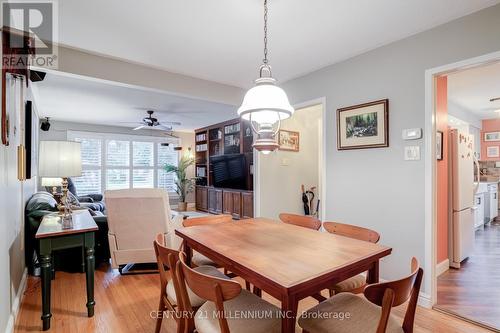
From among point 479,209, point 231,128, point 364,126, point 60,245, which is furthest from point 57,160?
point 479,209

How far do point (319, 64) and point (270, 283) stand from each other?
281 centimetres

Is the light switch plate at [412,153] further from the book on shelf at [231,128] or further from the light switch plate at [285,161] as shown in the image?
the book on shelf at [231,128]

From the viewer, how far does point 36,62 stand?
2.76 m

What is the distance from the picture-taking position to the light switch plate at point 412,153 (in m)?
2.43

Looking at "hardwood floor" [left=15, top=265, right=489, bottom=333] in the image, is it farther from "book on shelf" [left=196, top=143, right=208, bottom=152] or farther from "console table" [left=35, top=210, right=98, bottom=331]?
"book on shelf" [left=196, top=143, right=208, bottom=152]

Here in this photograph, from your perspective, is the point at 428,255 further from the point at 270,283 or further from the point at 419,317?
the point at 270,283

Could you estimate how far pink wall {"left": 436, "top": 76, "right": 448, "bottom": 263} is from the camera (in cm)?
300

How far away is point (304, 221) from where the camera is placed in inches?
94.0

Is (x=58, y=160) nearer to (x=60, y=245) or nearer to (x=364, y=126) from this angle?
(x=60, y=245)

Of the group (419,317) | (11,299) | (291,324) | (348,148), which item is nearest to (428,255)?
(419,317)

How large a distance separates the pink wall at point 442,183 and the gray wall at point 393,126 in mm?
757

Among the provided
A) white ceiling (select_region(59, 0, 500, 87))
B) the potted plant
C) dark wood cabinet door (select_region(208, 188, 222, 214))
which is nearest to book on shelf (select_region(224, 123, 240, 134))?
dark wood cabinet door (select_region(208, 188, 222, 214))

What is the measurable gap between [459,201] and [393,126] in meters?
1.46

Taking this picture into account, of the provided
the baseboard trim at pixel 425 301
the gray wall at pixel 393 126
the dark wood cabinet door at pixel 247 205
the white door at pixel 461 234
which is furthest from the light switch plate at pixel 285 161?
the baseboard trim at pixel 425 301
